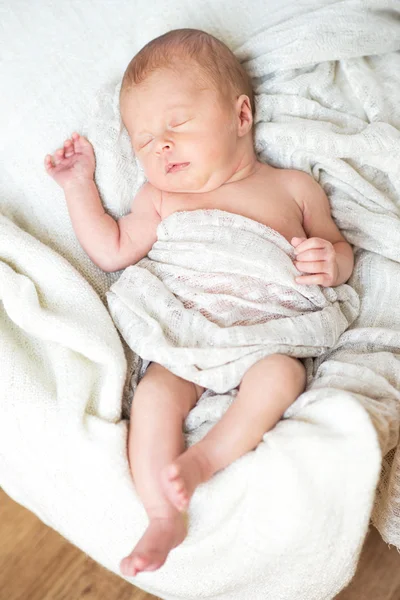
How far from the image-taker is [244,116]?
1259 millimetres

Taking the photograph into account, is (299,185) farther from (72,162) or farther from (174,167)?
(72,162)

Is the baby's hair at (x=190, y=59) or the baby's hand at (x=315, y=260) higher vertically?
the baby's hair at (x=190, y=59)

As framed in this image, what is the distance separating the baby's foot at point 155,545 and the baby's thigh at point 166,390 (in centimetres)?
18

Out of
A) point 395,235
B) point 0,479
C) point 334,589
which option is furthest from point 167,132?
point 334,589

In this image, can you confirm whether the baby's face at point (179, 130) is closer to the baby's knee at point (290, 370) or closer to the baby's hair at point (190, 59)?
the baby's hair at point (190, 59)

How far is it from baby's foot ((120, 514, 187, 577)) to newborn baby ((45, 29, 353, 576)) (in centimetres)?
6

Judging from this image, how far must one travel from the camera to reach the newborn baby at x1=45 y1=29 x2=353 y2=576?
3.26 ft

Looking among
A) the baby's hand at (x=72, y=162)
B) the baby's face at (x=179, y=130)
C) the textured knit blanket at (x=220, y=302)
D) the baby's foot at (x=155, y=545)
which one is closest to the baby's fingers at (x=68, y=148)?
the baby's hand at (x=72, y=162)

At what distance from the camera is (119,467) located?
3.21ft

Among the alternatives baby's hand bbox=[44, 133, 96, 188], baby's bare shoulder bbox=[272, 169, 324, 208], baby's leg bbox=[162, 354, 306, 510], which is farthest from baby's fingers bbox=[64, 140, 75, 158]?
baby's leg bbox=[162, 354, 306, 510]

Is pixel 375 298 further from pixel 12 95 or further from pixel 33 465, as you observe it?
pixel 12 95

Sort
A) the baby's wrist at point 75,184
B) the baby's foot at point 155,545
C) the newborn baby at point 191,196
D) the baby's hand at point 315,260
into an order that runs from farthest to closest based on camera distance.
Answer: the baby's wrist at point 75,184, the baby's hand at point 315,260, the newborn baby at point 191,196, the baby's foot at point 155,545

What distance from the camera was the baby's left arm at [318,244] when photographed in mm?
1132

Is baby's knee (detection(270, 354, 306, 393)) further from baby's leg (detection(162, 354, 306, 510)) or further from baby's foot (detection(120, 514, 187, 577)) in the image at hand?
baby's foot (detection(120, 514, 187, 577))
